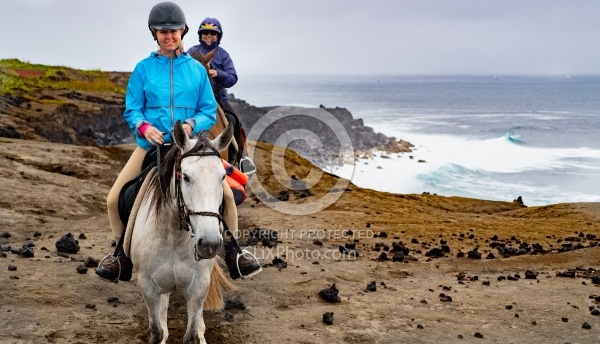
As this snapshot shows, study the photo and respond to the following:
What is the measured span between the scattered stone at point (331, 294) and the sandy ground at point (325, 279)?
107 millimetres

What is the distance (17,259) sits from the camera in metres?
9.30

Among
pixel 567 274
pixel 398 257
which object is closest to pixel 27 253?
pixel 398 257

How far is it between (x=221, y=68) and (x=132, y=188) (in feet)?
17.9

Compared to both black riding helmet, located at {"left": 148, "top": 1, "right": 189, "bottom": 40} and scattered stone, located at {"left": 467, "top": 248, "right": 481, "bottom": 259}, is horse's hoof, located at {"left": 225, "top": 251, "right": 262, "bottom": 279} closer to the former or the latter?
black riding helmet, located at {"left": 148, "top": 1, "right": 189, "bottom": 40}

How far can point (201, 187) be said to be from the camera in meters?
4.57

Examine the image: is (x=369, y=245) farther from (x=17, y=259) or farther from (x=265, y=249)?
(x=17, y=259)

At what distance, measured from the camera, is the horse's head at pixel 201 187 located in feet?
14.5

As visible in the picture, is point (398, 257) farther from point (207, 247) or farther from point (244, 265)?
point (207, 247)

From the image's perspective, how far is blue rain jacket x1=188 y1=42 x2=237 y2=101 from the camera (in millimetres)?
10789

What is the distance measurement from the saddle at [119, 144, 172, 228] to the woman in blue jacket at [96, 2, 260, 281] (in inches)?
2.5

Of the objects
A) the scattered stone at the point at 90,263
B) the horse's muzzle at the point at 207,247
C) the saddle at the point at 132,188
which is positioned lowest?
the scattered stone at the point at 90,263

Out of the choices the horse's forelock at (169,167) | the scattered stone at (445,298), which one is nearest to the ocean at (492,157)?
the scattered stone at (445,298)

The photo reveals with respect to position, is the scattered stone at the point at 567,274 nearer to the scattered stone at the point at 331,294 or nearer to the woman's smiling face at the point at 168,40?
the scattered stone at the point at 331,294

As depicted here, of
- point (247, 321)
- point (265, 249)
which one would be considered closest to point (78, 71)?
point (265, 249)
